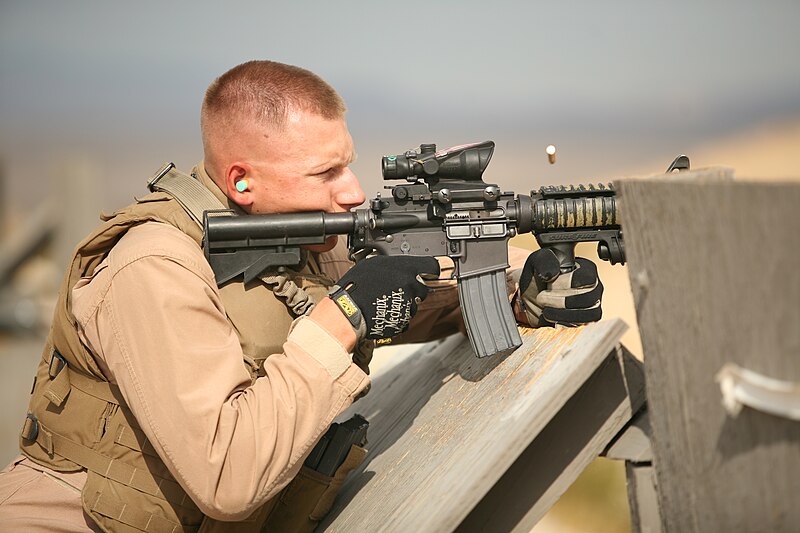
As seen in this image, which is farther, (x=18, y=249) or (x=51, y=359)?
(x=18, y=249)

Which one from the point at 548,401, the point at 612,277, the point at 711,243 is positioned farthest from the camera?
the point at 612,277

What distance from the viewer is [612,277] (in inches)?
291

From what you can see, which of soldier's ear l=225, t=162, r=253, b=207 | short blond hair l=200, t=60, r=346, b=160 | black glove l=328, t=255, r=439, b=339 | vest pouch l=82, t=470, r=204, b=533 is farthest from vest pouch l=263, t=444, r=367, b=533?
short blond hair l=200, t=60, r=346, b=160

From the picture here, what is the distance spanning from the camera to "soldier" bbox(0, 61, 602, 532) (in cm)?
223

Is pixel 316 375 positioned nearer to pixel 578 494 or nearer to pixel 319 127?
pixel 319 127

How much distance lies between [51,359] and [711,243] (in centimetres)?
197

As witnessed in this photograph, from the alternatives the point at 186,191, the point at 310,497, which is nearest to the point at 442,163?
the point at 186,191

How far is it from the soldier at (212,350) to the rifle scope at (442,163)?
0.14m

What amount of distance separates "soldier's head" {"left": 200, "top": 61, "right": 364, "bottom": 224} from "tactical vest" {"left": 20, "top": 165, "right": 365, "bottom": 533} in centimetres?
22

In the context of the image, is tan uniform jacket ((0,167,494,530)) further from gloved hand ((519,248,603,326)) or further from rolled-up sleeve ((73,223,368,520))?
gloved hand ((519,248,603,326))

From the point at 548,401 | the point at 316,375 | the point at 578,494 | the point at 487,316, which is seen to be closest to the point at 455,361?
the point at 487,316

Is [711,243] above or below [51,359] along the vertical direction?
above

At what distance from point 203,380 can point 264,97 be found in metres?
0.95

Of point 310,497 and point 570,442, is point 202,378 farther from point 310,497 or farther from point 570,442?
point 570,442
